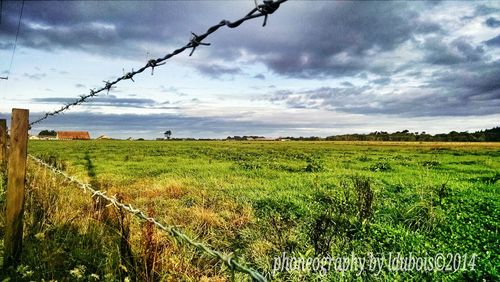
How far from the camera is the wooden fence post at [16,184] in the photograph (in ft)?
11.9

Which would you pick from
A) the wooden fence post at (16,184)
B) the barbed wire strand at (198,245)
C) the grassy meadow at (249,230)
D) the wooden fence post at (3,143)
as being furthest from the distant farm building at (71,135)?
the barbed wire strand at (198,245)

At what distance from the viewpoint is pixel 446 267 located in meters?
4.85

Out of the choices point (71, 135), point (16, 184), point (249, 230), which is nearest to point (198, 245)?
point (16, 184)

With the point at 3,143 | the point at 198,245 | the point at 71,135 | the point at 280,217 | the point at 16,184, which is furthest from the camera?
the point at 71,135

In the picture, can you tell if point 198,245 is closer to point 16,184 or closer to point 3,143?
point 16,184

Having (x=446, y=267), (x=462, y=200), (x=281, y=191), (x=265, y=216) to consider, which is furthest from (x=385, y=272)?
(x=281, y=191)

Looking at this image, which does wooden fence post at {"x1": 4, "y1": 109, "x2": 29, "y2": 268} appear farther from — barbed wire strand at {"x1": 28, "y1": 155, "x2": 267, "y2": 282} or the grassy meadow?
barbed wire strand at {"x1": 28, "y1": 155, "x2": 267, "y2": 282}

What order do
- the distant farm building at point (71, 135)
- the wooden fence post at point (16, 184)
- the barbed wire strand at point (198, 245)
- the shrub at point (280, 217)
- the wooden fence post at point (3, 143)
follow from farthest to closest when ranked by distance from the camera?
the distant farm building at point (71, 135) < the wooden fence post at point (3, 143) < the shrub at point (280, 217) < the wooden fence post at point (16, 184) < the barbed wire strand at point (198, 245)

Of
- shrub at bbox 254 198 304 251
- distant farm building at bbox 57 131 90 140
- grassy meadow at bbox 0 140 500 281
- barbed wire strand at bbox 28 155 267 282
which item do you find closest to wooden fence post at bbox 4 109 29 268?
grassy meadow at bbox 0 140 500 281

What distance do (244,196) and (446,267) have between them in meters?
5.98

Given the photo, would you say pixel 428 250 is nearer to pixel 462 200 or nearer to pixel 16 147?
pixel 462 200

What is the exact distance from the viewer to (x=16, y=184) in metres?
3.68

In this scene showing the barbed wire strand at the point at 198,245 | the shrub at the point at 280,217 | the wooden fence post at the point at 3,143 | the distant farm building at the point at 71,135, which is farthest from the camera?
the distant farm building at the point at 71,135

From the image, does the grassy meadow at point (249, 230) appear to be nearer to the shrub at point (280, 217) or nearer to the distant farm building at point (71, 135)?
the shrub at point (280, 217)
